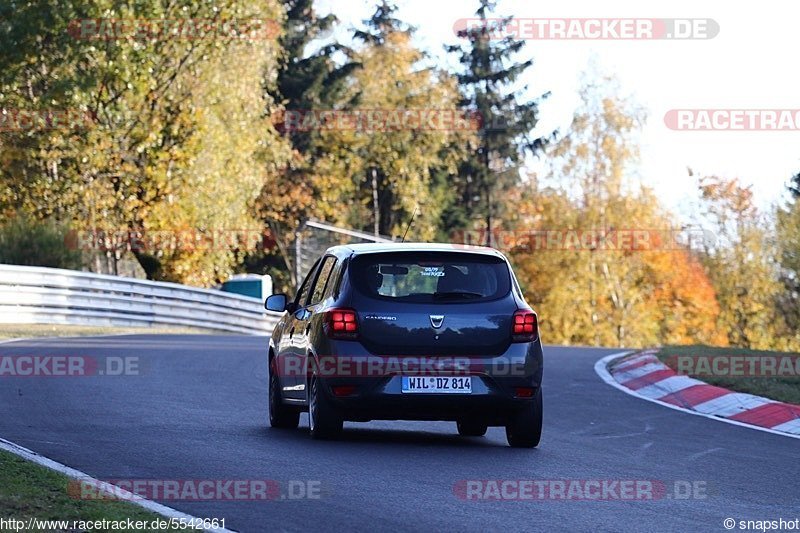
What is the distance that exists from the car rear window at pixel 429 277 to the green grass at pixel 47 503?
139 inches

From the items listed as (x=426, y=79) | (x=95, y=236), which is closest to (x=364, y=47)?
(x=426, y=79)

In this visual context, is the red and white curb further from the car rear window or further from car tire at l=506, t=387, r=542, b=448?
the car rear window

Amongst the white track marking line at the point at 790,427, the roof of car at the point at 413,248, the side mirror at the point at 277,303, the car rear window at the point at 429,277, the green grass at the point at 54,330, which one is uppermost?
the roof of car at the point at 413,248

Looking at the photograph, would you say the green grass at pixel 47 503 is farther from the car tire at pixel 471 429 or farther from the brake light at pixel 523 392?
the car tire at pixel 471 429

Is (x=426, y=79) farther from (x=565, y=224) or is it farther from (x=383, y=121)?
(x=565, y=224)

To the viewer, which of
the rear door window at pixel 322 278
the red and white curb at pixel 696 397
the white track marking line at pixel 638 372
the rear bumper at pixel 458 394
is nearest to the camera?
the rear bumper at pixel 458 394

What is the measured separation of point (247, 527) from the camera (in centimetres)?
756

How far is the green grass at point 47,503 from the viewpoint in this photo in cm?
732

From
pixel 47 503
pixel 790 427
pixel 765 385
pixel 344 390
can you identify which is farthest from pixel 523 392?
pixel 765 385

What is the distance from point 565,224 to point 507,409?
64913mm

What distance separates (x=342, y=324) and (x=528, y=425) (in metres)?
1.70

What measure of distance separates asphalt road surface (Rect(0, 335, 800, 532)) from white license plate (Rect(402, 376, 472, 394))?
0.47 meters

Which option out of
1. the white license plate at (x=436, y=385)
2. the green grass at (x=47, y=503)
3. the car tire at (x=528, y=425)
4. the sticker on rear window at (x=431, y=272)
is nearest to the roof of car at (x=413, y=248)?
the sticker on rear window at (x=431, y=272)

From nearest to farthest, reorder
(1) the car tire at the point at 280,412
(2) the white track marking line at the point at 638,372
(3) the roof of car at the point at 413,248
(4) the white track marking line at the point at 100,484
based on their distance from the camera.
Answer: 1. (4) the white track marking line at the point at 100,484
2. (3) the roof of car at the point at 413,248
3. (1) the car tire at the point at 280,412
4. (2) the white track marking line at the point at 638,372
